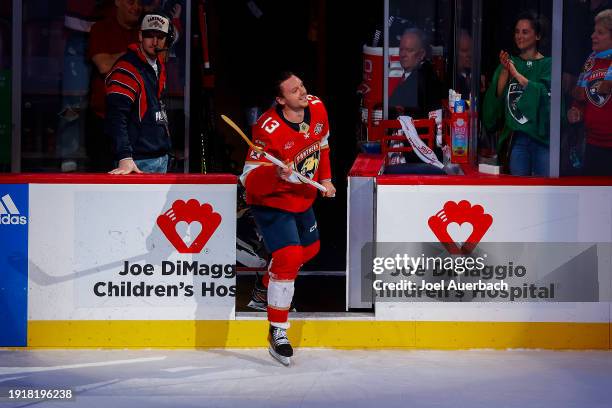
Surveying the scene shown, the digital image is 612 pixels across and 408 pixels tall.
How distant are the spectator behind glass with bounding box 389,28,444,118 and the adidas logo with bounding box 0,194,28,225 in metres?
4.82

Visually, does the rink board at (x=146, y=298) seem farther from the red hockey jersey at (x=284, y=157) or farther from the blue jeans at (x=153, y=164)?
the blue jeans at (x=153, y=164)

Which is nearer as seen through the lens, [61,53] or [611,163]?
[611,163]

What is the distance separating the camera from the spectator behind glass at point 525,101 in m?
9.48

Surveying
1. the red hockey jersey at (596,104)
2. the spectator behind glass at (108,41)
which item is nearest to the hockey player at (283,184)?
the red hockey jersey at (596,104)

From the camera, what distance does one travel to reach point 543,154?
945 cm

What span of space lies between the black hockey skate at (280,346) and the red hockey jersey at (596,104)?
2586 mm

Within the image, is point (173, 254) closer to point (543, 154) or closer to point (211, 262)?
point (211, 262)

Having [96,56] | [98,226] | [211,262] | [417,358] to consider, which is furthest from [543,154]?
[96,56]

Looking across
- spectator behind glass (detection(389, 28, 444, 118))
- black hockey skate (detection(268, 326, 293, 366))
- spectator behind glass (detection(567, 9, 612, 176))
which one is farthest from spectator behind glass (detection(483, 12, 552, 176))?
spectator behind glass (detection(389, 28, 444, 118))

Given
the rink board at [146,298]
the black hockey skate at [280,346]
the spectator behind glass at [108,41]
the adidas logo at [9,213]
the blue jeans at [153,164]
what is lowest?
the black hockey skate at [280,346]

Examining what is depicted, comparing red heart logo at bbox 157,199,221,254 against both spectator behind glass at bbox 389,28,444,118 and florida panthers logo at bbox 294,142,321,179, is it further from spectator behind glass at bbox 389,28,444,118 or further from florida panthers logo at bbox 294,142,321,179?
spectator behind glass at bbox 389,28,444,118

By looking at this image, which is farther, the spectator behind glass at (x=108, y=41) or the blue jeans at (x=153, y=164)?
the spectator behind glass at (x=108, y=41)

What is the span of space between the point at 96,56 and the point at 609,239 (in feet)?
15.7

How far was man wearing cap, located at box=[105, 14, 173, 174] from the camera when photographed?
9688 mm
